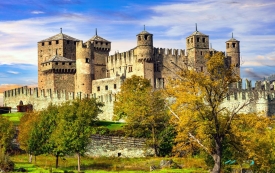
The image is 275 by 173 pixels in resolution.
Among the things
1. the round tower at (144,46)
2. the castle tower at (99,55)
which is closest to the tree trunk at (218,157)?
the round tower at (144,46)

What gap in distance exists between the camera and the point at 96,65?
82625 millimetres

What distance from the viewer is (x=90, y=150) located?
48.3 metres

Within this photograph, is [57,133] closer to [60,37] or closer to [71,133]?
[71,133]

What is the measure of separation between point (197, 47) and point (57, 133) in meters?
42.1

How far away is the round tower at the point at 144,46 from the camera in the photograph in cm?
7631

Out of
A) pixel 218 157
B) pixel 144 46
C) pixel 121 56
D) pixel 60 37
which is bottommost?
pixel 218 157

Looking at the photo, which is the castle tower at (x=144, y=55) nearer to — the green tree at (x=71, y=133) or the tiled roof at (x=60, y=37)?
the tiled roof at (x=60, y=37)

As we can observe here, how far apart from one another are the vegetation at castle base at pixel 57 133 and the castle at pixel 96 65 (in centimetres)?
2552

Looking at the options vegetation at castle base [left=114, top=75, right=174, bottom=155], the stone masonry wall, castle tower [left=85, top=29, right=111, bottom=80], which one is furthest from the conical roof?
the stone masonry wall

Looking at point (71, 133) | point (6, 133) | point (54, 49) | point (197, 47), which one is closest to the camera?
point (71, 133)

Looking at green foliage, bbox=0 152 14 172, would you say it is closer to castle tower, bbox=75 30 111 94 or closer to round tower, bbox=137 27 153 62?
round tower, bbox=137 27 153 62

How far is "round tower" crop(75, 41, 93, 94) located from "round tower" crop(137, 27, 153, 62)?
297 inches

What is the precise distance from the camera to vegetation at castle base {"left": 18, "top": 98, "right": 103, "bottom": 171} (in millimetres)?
41156

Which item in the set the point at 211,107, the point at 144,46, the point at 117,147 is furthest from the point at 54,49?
the point at 211,107
